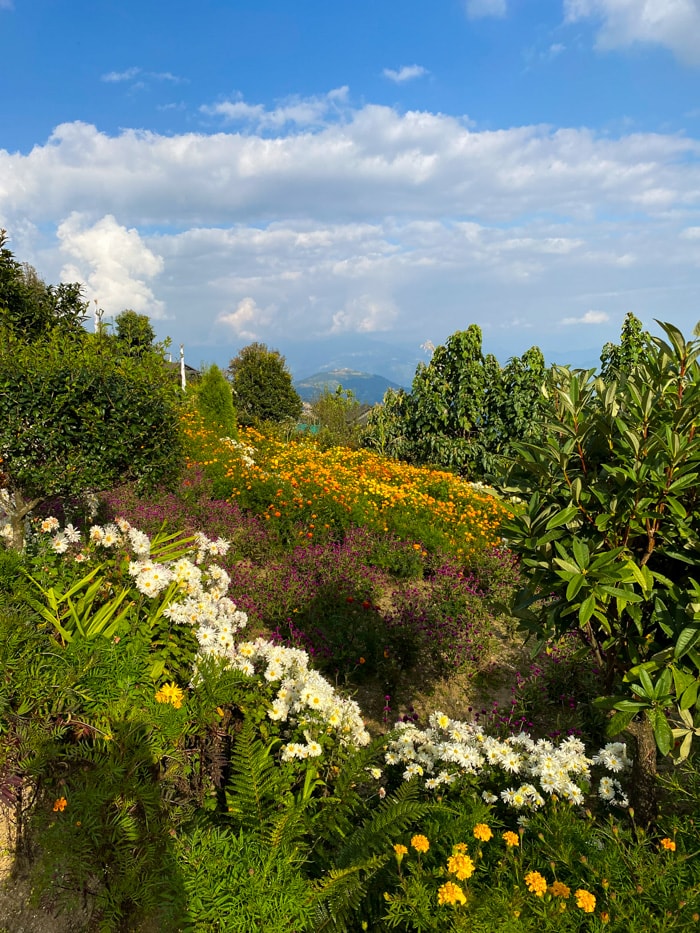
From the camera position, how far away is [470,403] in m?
13.6

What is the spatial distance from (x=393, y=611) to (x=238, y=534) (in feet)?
8.30

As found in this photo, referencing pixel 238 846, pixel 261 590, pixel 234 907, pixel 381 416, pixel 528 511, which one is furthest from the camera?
pixel 381 416

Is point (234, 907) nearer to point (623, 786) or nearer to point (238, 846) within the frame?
point (238, 846)

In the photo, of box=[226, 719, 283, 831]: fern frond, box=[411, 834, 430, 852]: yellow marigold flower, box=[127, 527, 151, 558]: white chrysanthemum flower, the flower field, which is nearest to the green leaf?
the flower field

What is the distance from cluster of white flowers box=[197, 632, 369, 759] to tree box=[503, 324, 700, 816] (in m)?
1.32

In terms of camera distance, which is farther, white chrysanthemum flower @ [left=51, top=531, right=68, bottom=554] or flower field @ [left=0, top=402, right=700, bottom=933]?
white chrysanthemum flower @ [left=51, top=531, right=68, bottom=554]

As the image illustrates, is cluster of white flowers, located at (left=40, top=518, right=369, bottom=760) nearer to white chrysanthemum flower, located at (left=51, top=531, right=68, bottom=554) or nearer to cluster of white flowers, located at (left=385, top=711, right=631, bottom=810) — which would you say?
white chrysanthemum flower, located at (left=51, top=531, right=68, bottom=554)

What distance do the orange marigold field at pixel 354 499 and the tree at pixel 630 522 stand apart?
3.79 metres

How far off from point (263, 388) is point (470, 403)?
61.0 feet

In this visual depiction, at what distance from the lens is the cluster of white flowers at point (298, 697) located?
3.17 m

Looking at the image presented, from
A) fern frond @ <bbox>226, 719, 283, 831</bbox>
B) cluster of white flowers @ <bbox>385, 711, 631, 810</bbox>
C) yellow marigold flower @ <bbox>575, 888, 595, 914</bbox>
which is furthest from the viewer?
cluster of white flowers @ <bbox>385, 711, 631, 810</bbox>

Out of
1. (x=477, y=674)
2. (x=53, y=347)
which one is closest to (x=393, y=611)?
(x=477, y=674)

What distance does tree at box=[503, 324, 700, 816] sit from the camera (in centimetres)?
227

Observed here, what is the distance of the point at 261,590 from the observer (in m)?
5.92
